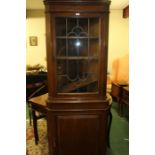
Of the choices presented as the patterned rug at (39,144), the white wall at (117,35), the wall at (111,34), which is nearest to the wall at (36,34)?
the wall at (111,34)

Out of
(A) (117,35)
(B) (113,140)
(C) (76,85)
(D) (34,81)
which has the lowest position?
(B) (113,140)

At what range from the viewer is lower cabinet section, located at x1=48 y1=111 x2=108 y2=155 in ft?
6.85

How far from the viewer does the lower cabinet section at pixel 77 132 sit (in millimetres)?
2088

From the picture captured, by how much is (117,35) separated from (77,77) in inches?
145

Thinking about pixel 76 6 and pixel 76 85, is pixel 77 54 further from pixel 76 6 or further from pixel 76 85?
pixel 76 6

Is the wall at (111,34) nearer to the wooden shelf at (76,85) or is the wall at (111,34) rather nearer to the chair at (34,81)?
the chair at (34,81)

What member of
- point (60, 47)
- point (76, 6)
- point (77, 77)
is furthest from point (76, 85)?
point (76, 6)

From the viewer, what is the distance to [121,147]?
2.75 metres

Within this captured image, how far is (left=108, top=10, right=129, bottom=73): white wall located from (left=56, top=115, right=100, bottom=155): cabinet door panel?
141 inches

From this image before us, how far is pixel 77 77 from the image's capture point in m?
2.12
